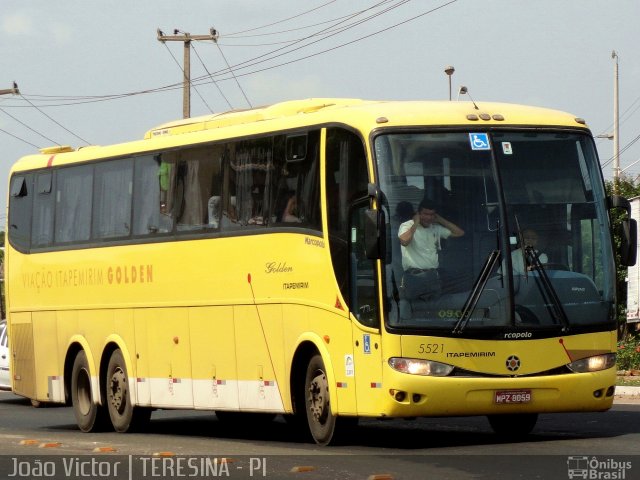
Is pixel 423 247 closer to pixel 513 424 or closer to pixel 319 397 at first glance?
pixel 319 397

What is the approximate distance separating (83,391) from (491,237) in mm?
8504

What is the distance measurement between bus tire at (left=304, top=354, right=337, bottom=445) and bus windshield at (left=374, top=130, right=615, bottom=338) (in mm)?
1482

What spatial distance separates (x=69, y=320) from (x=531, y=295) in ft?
29.2

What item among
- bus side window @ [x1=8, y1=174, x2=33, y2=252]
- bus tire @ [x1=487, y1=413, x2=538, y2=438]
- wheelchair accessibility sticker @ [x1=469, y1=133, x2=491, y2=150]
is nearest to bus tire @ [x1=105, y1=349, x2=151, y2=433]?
bus side window @ [x1=8, y1=174, x2=33, y2=252]

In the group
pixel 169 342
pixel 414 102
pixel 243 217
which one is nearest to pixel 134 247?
pixel 169 342

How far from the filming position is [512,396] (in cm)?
1536

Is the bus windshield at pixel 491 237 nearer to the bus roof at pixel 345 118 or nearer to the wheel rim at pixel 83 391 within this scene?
the bus roof at pixel 345 118

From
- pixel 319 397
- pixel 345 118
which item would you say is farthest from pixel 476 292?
pixel 345 118

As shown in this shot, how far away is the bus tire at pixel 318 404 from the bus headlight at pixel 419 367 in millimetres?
1214

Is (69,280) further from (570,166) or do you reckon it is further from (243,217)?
(570,166)

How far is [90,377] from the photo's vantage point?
71.7 feet

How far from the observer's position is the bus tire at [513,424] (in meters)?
17.3

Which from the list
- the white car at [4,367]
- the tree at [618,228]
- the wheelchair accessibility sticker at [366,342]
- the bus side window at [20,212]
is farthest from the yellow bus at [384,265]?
the tree at [618,228]

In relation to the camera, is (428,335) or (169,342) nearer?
(428,335)
